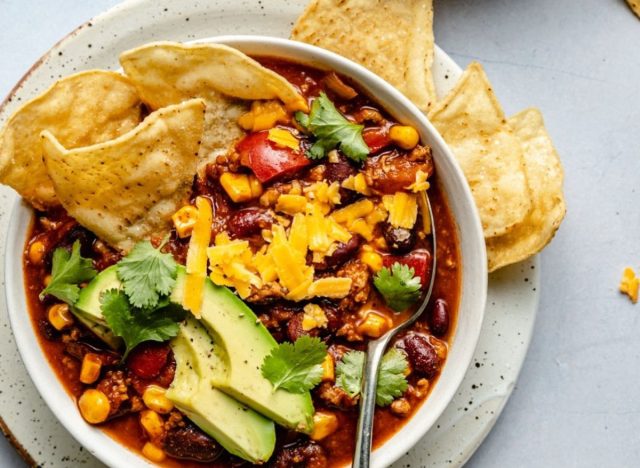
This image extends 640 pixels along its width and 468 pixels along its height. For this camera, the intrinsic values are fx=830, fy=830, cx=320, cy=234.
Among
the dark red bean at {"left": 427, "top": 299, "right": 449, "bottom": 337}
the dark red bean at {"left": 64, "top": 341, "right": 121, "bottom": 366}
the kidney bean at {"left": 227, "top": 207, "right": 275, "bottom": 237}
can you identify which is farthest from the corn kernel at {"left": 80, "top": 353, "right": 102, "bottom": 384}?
the dark red bean at {"left": 427, "top": 299, "right": 449, "bottom": 337}

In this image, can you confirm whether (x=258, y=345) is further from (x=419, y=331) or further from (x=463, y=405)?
(x=463, y=405)

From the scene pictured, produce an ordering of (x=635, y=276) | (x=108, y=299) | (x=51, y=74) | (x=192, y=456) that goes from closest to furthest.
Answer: (x=108, y=299), (x=192, y=456), (x=51, y=74), (x=635, y=276)

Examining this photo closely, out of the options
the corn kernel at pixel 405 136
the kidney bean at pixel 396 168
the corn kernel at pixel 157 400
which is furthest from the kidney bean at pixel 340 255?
the corn kernel at pixel 157 400

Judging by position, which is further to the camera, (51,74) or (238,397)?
(51,74)

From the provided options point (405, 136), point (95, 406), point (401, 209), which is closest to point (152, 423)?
point (95, 406)

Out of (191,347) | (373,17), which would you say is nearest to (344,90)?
(373,17)

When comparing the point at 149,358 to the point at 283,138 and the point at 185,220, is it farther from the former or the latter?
the point at 283,138

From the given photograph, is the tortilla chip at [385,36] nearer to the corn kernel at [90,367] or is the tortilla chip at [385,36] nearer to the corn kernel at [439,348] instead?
the corn kernel at [439,348]
